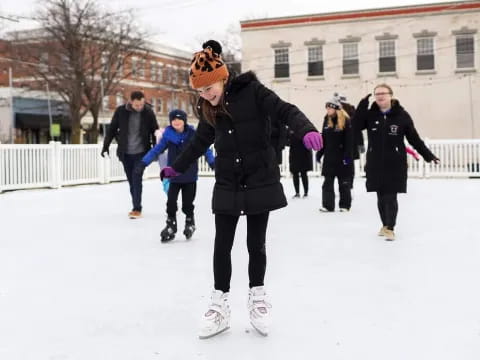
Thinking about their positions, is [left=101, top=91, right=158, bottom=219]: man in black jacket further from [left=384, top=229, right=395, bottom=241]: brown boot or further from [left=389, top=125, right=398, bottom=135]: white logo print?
[left=384, top=229, right=395, bottom=241]: brown boot

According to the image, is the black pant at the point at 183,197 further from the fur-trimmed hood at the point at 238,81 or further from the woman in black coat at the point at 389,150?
the fur-trimmed hood at the point at 238,81

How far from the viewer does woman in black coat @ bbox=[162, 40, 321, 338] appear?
3.06 m

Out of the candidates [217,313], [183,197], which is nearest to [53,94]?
[183,197]

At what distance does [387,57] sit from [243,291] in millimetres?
26836

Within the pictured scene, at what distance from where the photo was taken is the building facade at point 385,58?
27.5 meters

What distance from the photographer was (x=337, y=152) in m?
8.61

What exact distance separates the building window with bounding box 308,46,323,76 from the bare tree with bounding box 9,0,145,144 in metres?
15.1

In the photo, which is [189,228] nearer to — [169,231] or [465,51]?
[169,231]

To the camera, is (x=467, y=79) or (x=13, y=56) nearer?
(x=467, y=79)

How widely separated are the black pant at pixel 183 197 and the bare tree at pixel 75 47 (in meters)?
32.5

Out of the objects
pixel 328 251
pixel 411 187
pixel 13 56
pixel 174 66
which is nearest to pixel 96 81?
pixel 13 56

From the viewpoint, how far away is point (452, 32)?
27.7 m

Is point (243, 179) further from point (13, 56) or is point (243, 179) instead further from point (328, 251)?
point (13, 56)

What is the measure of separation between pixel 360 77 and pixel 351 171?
69.8ft
